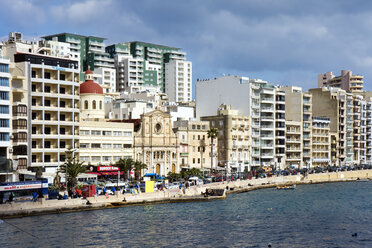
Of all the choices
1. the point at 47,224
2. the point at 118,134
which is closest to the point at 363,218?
the point at 47,224

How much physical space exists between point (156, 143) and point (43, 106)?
3130cm

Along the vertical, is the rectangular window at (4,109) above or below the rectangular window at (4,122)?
above

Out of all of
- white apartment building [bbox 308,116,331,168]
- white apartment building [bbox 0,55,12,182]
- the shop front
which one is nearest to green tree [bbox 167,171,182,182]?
the shop front

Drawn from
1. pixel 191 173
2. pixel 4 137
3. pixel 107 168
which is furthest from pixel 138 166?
pixel 4 137

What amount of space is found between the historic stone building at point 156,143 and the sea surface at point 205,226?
30.1m

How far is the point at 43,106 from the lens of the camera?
317 ft

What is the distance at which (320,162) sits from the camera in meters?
168

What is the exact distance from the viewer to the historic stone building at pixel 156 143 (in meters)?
119

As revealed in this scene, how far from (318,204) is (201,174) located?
33.0 m

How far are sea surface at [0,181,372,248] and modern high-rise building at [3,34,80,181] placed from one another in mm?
22383

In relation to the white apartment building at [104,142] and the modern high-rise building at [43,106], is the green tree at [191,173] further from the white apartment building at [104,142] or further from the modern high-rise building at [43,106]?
the modern high-rise building at [43,106]

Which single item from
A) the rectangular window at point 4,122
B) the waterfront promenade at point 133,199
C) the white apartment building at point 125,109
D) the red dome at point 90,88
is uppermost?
the red dome at point 90,88

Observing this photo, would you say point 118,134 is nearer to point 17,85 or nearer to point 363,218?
point 17,85

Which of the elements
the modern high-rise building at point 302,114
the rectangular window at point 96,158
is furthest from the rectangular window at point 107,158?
the modern high-rise building at point 302,114
